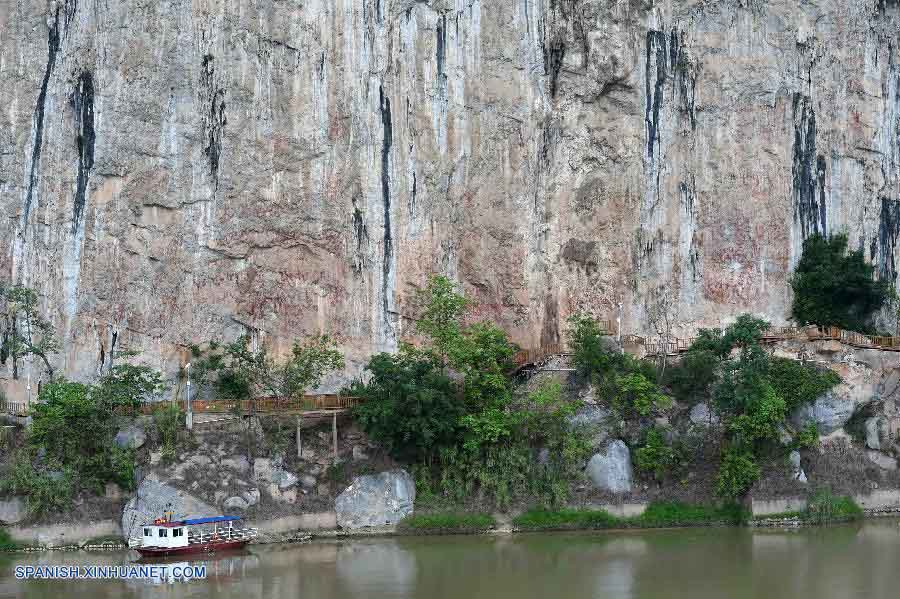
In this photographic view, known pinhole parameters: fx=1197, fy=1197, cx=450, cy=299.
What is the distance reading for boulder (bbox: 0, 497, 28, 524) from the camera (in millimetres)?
26109

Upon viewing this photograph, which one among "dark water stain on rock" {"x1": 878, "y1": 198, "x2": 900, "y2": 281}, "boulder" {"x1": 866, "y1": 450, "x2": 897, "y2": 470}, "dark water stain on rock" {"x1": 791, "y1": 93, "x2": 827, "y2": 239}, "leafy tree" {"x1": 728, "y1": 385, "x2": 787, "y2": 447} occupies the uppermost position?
"dark water stain on rock" {"x1": 791, "y1": 93, "x2": 827, "y2": 239}

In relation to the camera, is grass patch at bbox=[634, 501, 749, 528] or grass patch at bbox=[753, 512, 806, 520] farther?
grass patch at bbox=[634, 501, 749, 528]

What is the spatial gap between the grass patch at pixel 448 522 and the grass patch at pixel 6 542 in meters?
8.39

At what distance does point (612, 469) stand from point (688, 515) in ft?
6.59

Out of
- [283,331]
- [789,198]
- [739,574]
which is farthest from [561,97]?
[739,574]

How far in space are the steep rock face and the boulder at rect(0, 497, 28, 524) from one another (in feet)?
16.9

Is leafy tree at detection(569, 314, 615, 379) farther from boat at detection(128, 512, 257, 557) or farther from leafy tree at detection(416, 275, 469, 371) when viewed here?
boat at detection(128, 512, 257, 557)

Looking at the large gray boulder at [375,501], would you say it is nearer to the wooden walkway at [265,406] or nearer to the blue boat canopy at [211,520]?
the wooden walkway at [265,406]

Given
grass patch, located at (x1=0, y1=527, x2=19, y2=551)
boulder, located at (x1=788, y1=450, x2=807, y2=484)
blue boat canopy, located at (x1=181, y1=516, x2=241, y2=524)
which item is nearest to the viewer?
blue boat canopy, located at (x1=181, y1=516, x2=241, y2=524)

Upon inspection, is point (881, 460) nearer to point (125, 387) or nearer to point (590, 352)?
point (590, 352)

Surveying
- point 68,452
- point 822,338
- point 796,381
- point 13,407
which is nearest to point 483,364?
point 796,381

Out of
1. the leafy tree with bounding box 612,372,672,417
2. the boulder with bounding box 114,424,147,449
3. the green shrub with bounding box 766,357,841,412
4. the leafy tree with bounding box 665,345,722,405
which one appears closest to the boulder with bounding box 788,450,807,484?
the green shrub with bounding box 766,357,841,412

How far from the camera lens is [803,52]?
3453 cm

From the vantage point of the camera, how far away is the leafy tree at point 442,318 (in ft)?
96.1
